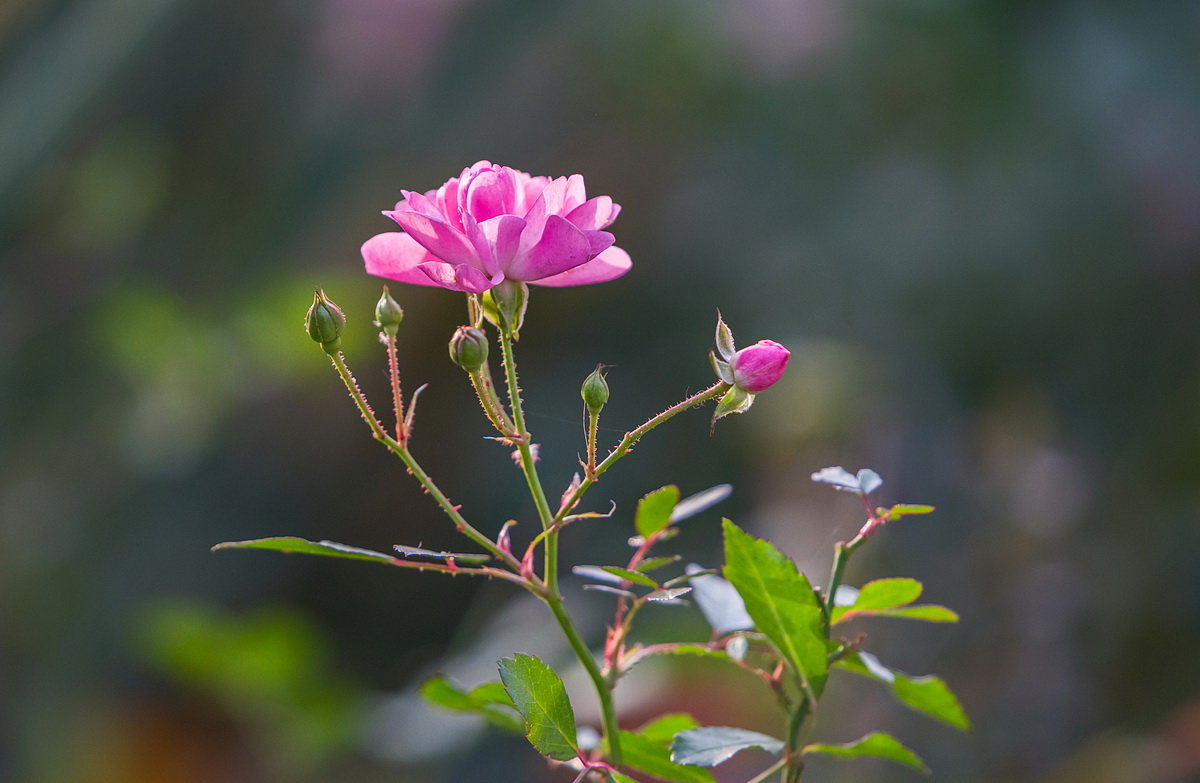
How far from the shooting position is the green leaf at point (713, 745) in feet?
1.09

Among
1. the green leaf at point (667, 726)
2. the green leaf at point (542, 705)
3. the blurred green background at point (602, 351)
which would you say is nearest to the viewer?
the green leaf at point (542, 705)

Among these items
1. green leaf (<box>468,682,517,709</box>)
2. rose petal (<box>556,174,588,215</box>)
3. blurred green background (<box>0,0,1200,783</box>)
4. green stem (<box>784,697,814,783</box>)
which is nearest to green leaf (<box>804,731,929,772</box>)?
green stem (<box>784,697,814,783</box>)

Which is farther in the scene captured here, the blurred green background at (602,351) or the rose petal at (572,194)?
the blurred green background at (602,351)

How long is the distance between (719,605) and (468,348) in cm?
17

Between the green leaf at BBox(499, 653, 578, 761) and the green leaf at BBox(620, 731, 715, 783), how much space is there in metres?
0.04

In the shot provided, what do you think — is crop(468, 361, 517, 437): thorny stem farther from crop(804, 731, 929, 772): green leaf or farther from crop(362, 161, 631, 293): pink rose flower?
crop(804, 731, 929, 772): green leaf

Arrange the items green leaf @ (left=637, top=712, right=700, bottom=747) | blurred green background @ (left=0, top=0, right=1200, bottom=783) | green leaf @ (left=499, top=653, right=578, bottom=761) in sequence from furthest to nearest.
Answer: blurred green background @ (left=0, top=0, right=1200, bottom=783) < green leaf @ (left=637, top=712, right=700, bottom=747) < green leaf @ (left=499, top=653, right=578, bottom=761)

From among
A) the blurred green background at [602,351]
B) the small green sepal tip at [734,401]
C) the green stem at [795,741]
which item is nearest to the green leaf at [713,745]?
the green stem at [795,741]

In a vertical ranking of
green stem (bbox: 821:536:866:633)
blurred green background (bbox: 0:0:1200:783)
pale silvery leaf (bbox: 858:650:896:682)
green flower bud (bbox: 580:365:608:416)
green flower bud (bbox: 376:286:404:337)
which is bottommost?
blurred green background (bbox: 0:0:1200:783)

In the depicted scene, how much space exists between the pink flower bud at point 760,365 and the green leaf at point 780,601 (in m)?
0.05

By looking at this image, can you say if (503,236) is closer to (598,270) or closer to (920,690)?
(598,270)

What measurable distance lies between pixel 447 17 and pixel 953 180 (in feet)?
3.95

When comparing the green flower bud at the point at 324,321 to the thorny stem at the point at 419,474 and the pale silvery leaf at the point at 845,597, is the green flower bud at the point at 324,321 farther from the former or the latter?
the pale silvery leaf at the point at 845,597

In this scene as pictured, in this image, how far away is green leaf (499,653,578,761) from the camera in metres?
0.32
